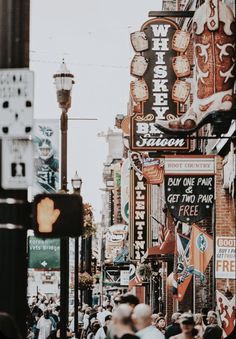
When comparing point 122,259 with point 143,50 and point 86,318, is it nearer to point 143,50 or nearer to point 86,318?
point 86,318

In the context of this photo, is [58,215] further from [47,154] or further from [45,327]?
[45,327]

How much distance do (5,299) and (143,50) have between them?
1499cm

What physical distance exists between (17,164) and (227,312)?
37.3 ft

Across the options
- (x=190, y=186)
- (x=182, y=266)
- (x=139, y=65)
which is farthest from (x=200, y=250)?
(x=139, y=65)

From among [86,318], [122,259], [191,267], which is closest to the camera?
[191,267]

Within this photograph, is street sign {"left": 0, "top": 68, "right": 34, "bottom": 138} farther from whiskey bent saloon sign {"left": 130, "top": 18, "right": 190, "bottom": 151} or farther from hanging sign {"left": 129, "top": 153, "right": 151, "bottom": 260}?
hanging sign {"left": 129, "top": 153, "right": 151, "bottom": 260}

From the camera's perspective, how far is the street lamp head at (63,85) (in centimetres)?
2205

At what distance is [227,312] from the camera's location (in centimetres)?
2017

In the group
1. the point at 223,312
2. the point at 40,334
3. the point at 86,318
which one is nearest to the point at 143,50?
the point at 223,312

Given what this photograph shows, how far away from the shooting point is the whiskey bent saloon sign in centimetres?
2334

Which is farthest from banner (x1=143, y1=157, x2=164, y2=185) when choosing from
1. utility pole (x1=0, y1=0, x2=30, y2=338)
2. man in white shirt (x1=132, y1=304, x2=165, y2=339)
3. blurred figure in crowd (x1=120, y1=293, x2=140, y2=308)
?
utility pole (x1=0, y1=0, x2=30, y2=338)

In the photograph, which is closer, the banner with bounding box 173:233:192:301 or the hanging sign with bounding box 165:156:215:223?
the hanging sign with bounding box 165:156:215:223

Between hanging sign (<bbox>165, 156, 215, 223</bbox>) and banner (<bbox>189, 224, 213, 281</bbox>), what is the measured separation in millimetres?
364

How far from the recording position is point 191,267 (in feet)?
75.9
